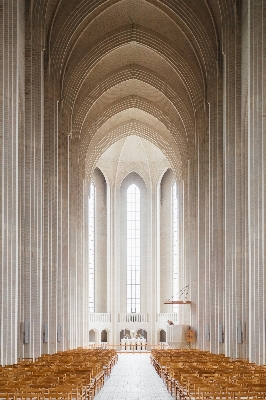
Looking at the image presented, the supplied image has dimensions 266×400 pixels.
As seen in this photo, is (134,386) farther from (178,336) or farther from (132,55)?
(132,55)

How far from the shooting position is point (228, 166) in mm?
30344

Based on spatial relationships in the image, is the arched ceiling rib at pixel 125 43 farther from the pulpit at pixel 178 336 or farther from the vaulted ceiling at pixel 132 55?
the pulpit at pixel 178 336

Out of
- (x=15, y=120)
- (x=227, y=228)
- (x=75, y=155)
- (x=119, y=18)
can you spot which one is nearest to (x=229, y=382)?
(x=15, y=120)

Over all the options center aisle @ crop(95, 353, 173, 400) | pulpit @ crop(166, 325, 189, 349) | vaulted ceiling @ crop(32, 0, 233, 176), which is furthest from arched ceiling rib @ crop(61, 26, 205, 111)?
center aisle @ crop(95, 353, 173, 400)

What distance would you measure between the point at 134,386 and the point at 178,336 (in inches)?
851

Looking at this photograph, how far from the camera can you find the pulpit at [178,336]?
44.2 m

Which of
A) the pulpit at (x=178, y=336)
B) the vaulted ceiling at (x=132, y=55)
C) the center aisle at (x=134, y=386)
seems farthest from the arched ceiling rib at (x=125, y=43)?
the center aisle at (x=134, y=386)

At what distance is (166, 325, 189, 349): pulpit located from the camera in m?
44.2

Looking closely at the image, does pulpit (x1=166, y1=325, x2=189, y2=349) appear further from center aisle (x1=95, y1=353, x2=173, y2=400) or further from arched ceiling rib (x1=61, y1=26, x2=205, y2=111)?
arched ceiling rib (x1=61, y1=26, x2=205, y2=111)

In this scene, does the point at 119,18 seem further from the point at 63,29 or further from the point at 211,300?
the point at 211,300

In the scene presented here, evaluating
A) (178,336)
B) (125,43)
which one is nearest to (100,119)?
(125,43)

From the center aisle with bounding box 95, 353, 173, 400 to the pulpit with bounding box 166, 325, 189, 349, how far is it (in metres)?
12.0

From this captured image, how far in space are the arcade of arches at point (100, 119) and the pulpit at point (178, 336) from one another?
119 cm

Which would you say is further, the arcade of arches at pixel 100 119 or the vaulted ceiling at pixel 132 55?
the vaulted ceiling at pixel 132 55
